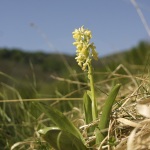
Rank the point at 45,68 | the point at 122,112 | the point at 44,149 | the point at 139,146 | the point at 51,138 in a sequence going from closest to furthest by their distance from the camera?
1. the point at 139,146
2. the point at 51,138
3. the point at 122,112
4. the point at 44,149
5. the point at 45,68

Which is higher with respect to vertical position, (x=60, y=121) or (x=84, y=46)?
(x=84, y=46)

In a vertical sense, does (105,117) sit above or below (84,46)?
below

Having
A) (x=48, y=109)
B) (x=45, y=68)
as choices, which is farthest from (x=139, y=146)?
(x=45, y=68)

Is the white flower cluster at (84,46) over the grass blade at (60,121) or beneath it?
over

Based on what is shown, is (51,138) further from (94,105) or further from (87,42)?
(87,42)

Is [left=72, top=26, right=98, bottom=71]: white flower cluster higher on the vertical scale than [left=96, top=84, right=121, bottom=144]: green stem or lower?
higher

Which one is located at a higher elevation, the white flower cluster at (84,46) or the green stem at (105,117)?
the white flower cluster at (84,46)

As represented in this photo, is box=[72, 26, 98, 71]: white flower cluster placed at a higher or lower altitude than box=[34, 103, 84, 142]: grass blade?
higher

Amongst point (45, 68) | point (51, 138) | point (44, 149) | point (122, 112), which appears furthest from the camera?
point (45, 68)
